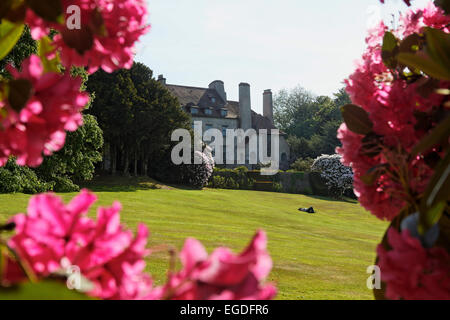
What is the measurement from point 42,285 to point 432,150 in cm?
107

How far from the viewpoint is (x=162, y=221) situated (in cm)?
1189

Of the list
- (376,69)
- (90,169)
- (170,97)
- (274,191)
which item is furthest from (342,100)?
(376,69)

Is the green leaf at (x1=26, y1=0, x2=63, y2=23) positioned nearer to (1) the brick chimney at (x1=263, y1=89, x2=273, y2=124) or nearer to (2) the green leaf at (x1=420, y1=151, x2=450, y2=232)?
(2) the green leaf at (x1=420, y1=151, x2=450, y2=232)

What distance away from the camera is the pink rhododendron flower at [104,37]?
3.08 ft

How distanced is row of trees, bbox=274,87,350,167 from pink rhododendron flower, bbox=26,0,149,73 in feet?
150

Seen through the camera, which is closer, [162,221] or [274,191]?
[162,221]

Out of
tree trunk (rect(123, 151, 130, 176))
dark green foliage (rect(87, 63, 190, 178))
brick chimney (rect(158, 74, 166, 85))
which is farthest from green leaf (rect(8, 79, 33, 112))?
brick chimney (rect(158, 74, 166, 85))

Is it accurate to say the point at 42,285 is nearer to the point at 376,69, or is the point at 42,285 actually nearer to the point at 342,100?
the point at 376,69

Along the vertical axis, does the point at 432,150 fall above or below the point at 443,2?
below

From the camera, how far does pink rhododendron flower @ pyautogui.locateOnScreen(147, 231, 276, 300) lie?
1.61ft

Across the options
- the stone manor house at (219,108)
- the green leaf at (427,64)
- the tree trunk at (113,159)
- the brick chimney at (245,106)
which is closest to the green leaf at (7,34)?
the green leaf at (427,64)


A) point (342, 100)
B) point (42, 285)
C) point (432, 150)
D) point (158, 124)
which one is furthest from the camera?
point (342, 100)

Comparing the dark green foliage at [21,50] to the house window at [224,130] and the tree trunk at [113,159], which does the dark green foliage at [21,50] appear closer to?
the tree trunk at [113,159]
